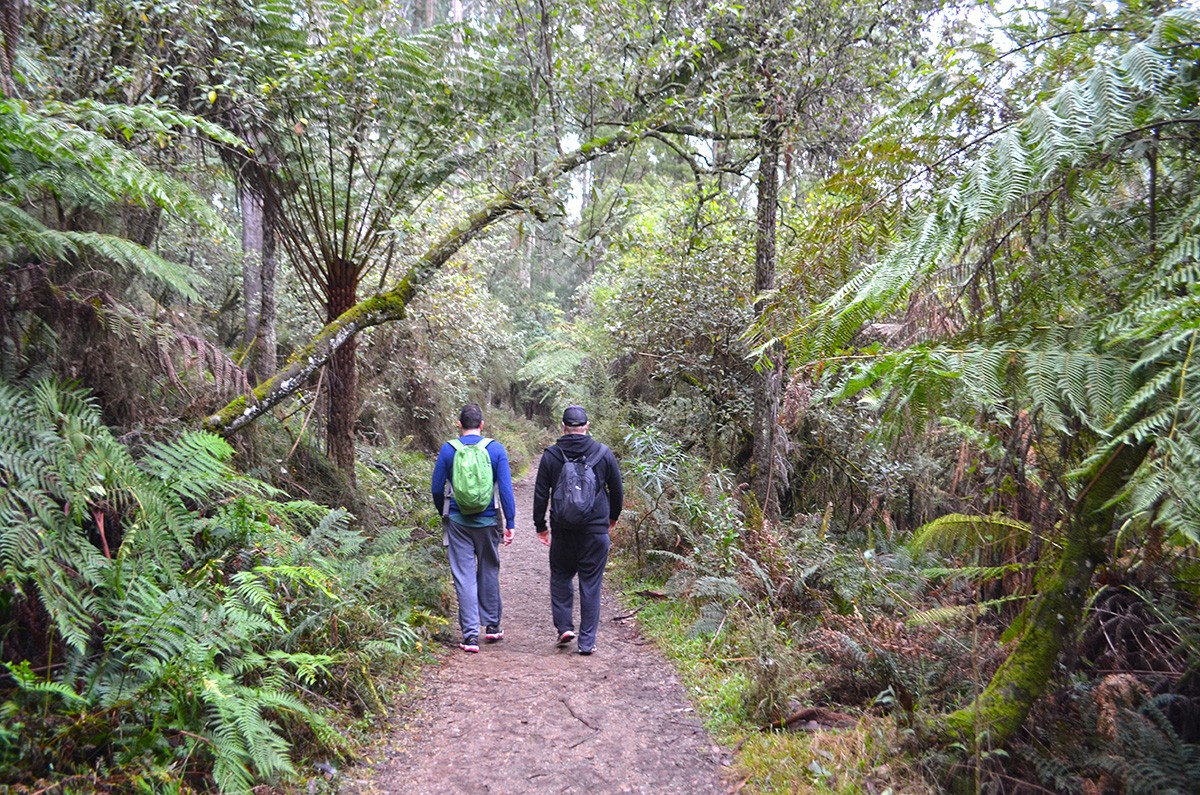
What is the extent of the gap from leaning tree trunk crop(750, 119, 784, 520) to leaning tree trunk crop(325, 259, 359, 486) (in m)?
4.27

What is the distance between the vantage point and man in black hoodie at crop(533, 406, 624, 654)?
5.79 m

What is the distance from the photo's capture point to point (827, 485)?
9.68 meters

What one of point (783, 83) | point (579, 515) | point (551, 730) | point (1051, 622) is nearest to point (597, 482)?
point (579, 515)

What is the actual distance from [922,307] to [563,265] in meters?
29.7

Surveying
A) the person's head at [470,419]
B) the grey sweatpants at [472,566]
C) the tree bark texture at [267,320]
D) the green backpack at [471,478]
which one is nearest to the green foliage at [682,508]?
the grey sweatpants at [472,566]

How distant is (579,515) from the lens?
18.8 ft

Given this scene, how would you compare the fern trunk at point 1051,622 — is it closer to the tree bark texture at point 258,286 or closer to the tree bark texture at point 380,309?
the tree bark texture at point 380,309

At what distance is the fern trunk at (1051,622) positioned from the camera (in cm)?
278

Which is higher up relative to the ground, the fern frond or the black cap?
the black cap

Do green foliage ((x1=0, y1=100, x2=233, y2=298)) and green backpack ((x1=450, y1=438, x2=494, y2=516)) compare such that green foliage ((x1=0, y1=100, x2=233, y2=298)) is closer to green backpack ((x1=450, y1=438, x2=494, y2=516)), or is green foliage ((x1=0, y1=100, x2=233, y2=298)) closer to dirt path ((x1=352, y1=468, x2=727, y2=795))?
green backpack ((x1=450, y1=438, x2=494, y2=516))

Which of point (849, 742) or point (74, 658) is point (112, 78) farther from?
point (849, 742)

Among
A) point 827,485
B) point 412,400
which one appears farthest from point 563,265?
point 827,485

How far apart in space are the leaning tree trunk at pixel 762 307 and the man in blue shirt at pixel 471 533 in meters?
3.10

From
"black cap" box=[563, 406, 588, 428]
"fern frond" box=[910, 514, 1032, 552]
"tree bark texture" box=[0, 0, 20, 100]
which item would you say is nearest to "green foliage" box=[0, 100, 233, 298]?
"tree bark texture" box=[0, 0, 20, 100]
